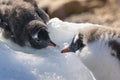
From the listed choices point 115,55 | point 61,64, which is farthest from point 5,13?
point 115,55

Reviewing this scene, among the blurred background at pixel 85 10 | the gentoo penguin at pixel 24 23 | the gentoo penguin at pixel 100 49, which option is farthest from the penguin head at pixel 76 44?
the blurred background at pixel 85 10

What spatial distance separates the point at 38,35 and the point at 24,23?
0.13 metres

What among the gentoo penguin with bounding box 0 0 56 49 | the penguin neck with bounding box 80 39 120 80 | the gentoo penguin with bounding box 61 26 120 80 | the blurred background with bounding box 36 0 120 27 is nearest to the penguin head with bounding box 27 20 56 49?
the gentoo penguin with bounding box 0 0 56 49

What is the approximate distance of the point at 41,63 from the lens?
2975 mm

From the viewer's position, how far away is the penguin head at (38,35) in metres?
3.11

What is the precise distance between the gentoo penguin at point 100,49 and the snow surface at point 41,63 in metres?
0.07

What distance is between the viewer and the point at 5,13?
3.24 m

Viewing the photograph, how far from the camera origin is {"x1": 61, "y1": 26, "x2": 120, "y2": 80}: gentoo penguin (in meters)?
3.18

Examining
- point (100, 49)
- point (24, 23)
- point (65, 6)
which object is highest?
point (65, 6)

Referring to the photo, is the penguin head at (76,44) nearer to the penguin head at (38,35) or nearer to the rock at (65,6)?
the penguin head at (38,35)

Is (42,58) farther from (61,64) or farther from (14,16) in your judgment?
(14,16)

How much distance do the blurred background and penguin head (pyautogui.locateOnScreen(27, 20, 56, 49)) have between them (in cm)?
419

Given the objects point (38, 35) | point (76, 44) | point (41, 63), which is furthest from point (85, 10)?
point (41, 63)

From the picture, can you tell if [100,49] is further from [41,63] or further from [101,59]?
[41,63]
